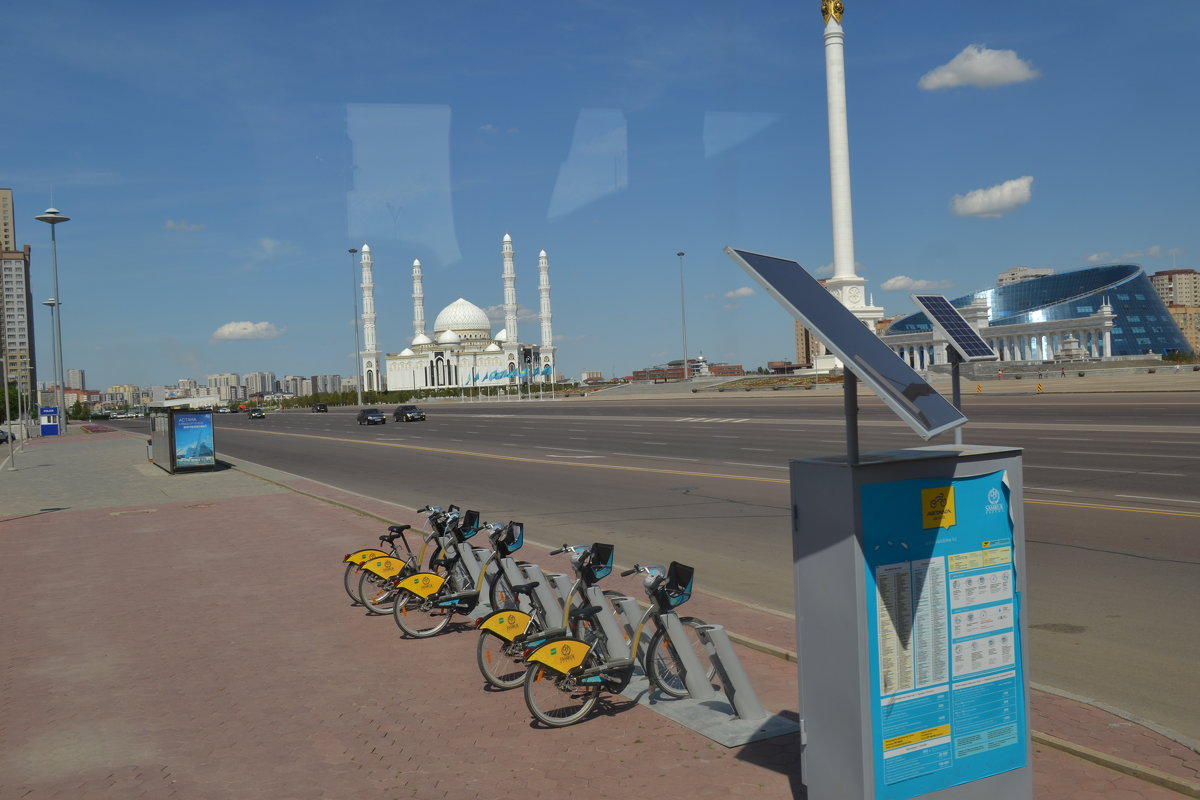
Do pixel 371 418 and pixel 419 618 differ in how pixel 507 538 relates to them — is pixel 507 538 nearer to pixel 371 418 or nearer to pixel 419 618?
pixel 419 618

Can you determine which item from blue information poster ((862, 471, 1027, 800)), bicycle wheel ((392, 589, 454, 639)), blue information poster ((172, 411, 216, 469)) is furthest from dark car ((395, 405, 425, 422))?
blue information poster ((862, 471, 1027, 800))

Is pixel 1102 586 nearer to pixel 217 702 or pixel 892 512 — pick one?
pixel 892 512

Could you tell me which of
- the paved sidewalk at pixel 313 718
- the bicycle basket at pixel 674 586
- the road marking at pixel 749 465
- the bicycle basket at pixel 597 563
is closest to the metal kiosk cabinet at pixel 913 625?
the paved sidewalk at pixel 313 718

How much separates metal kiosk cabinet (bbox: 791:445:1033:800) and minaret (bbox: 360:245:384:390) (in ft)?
464

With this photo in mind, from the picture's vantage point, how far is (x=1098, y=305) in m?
122

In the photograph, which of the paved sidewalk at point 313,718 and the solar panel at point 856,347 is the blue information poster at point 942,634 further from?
the paved sidewalk at point 313,718

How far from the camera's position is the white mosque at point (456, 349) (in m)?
152

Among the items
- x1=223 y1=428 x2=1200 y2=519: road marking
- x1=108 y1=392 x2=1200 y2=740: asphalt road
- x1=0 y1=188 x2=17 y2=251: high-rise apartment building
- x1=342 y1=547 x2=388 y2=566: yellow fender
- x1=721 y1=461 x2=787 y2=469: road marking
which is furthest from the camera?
x1=0 y1=188 x2=17 y2=251: high-rise apartment building

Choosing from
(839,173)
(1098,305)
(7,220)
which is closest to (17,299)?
(7,220)

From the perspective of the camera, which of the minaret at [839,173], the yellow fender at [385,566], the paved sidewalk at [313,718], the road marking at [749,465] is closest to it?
the paved sidewalk at [313,718]

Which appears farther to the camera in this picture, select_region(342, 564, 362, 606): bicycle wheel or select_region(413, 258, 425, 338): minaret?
select_region(413, 258, 425, 338): minaret

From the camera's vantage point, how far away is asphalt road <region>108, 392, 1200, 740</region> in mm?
7262

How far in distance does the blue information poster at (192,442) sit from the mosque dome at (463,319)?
138264mm

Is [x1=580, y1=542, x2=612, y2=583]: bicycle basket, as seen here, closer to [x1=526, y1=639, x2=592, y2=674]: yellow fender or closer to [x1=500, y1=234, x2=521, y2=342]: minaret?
[x1=526, y1=639, x2=592, y2=674]: yellow fender
